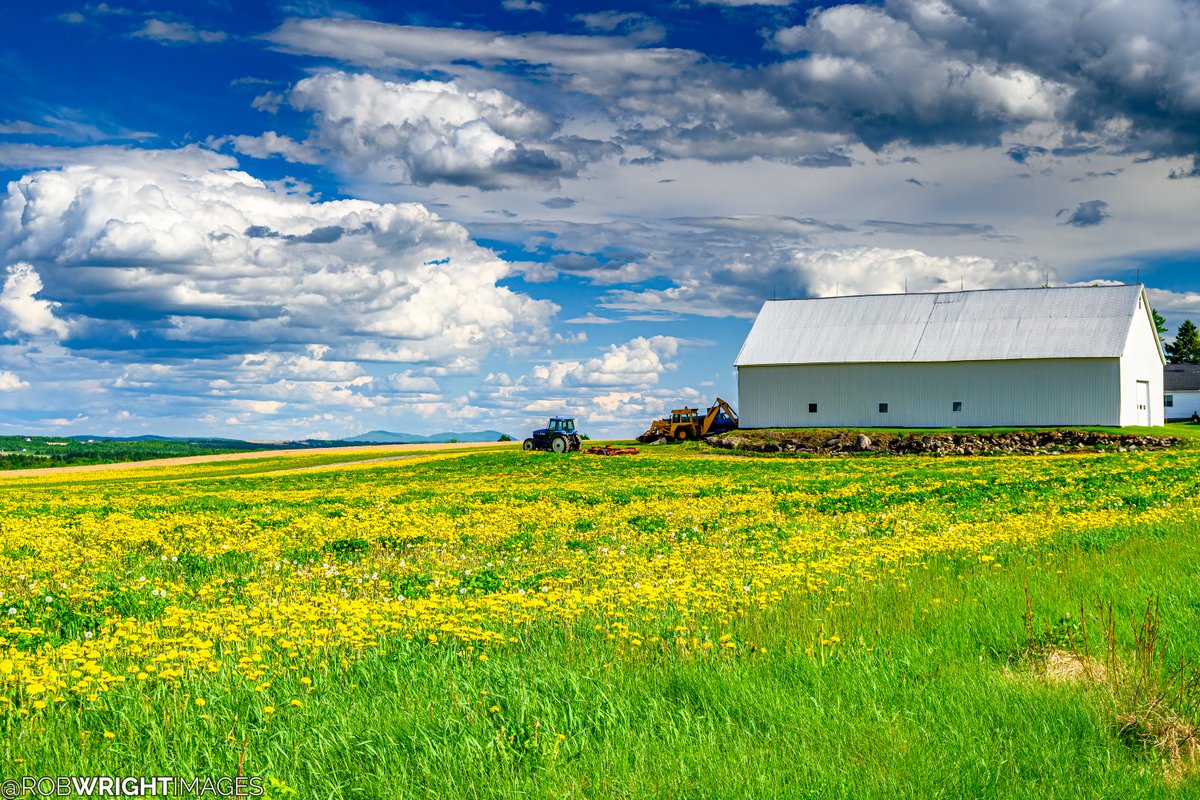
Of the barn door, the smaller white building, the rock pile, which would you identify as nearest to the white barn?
the barn door

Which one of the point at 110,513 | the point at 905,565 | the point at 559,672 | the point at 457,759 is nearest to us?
the point at 457,759

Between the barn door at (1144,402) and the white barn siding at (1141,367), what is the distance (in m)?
0.24

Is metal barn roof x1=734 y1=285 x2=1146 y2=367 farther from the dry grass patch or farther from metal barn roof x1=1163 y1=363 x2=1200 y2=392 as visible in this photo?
the dry grass patch

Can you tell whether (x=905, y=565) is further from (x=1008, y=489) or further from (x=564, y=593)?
(x=1008, y=489)

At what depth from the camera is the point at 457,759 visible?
20.1 feet

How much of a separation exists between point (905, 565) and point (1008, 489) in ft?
45.3

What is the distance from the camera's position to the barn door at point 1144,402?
2547 inches

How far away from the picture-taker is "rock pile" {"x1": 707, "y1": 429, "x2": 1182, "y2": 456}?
177 feet

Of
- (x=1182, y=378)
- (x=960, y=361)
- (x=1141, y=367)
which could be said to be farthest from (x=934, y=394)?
(x=1182, y=378)

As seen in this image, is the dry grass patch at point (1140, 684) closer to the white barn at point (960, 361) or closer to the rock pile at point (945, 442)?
the rock pile at point (945, 442)

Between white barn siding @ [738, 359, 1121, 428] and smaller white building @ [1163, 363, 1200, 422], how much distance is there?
117ft

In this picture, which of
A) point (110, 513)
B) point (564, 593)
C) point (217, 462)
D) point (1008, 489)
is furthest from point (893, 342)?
point (564, 593)

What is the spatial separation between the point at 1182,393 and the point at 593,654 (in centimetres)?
9960

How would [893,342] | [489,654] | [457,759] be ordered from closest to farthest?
[457,759], [489,654], [893,342]
